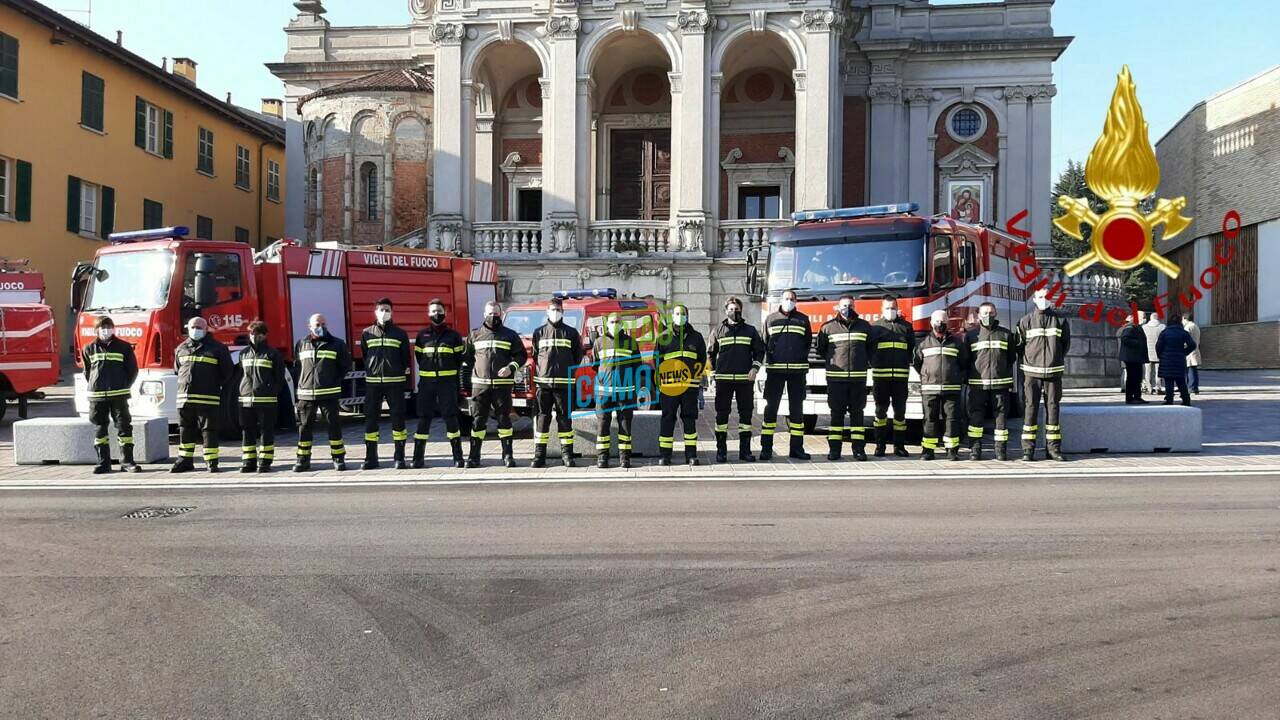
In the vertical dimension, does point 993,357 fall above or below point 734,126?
below

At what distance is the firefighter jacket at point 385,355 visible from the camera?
12.2 m

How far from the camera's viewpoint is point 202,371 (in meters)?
12.0

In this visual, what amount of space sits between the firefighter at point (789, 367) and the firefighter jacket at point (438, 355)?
11.5 feet

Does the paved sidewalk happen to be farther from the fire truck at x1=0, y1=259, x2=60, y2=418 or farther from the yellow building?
the yellow building

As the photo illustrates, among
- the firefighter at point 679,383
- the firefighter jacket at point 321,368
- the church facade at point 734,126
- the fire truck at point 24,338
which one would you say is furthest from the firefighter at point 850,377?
the church facade at point 734,126

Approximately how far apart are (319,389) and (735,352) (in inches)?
182

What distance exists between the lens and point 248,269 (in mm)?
14914

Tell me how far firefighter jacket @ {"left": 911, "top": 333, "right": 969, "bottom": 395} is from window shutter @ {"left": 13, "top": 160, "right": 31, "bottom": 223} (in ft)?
72.3

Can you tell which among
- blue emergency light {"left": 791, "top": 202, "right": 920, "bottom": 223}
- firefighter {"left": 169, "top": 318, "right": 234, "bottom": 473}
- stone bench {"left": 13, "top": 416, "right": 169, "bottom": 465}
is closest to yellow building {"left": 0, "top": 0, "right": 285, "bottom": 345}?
stone bench {"left": 13, "top": 416, "right": 169, "bottom": 465}

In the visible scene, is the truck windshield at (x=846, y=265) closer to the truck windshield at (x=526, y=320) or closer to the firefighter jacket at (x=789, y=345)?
the firefighter jacket at (x=789, y=345)

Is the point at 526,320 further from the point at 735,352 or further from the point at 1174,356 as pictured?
the point at 1174,356

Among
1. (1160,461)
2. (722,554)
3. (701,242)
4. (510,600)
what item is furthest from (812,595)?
(701,242)

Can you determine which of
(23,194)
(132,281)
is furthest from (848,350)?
(23,194)

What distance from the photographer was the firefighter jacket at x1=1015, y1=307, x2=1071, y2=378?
12.2 metres
